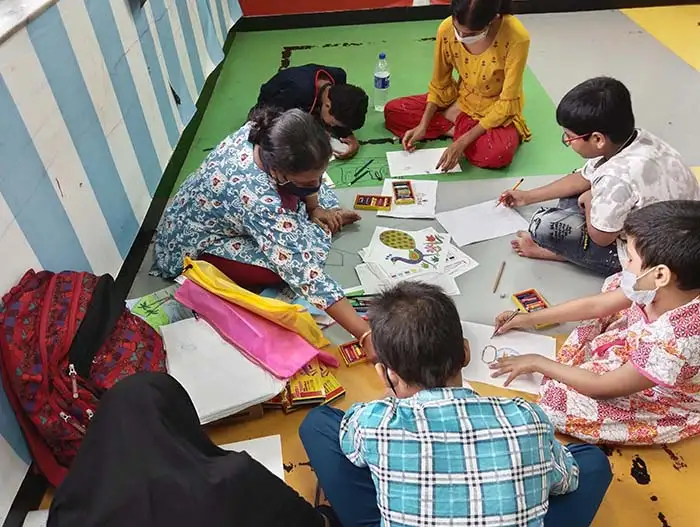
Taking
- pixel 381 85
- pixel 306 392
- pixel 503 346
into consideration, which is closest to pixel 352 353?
pixel 306 392

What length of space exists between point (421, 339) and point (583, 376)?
63 centimetres

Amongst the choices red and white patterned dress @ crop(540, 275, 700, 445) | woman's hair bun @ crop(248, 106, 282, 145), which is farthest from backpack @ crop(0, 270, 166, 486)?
red and white patterned dress @ crop(540, 275, 700, 445)

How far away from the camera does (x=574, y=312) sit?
5.61 ft

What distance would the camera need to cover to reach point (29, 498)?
56.0 inches

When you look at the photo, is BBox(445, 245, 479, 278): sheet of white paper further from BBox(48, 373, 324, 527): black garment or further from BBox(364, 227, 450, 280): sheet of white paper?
BBox(48, 373, 324, 527): black garment

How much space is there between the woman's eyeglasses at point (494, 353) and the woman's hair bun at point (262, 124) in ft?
3.00

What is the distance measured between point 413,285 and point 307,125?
0.70 m

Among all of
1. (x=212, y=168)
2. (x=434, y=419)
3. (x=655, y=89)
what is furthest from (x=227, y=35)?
(x=434, y=419)

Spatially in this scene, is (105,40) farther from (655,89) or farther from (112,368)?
(655,89)

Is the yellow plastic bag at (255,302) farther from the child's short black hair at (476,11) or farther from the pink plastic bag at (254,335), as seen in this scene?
the child's short black hair at (476,11)

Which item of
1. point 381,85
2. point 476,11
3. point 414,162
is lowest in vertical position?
point 414,162

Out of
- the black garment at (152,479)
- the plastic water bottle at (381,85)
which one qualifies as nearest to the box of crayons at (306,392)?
the black garment at (152,479)

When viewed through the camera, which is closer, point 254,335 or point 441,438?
point 441,438

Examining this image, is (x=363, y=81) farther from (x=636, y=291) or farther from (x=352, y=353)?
(x=636, y=291)
